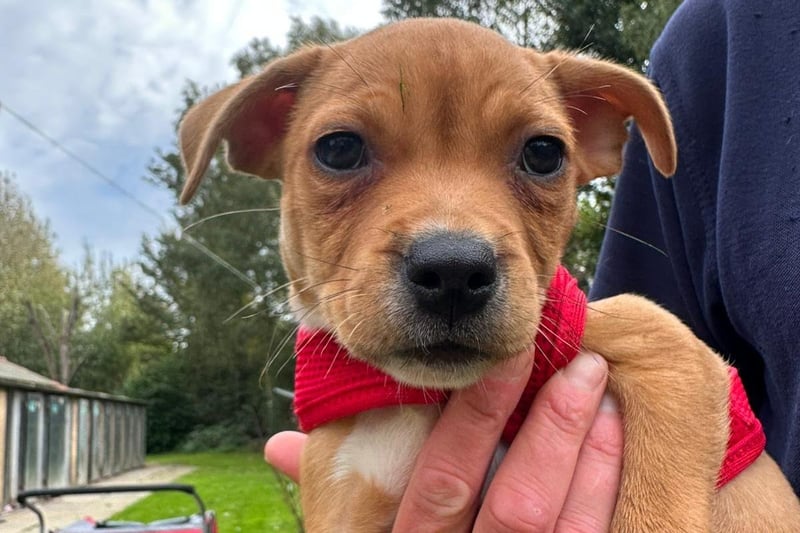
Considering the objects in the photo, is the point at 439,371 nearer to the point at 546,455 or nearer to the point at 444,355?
the point at 444,355

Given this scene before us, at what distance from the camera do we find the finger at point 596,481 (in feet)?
7.48

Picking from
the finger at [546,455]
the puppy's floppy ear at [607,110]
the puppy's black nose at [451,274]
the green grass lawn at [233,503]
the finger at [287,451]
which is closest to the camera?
the puppy's black nose at [451,274]

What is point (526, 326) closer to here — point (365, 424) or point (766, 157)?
point (365, 424)

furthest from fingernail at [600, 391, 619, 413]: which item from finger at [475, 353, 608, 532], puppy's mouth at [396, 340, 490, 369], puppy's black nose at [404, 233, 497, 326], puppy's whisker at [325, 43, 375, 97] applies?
puppy's whisker at [325, 43, 375, 97]

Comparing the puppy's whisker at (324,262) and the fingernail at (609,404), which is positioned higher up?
the puppy's whisker at (324,262)

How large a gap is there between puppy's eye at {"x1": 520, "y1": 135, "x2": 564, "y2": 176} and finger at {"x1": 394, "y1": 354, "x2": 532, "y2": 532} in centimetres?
64

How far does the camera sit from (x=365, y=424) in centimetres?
254

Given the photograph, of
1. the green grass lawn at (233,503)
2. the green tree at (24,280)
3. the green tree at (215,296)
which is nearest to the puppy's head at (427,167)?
the green tree at (24,280)

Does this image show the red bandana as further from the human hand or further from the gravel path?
the gravel path

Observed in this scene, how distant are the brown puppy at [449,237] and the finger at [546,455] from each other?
19 centimetres

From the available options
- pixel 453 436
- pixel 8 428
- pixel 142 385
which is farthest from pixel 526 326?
pixel 142 385

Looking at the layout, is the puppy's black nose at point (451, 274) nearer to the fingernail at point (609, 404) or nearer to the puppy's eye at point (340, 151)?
the puppy's eye at point (340, 151)

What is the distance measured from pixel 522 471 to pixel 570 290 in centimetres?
60

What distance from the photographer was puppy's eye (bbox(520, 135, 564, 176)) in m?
2.51
